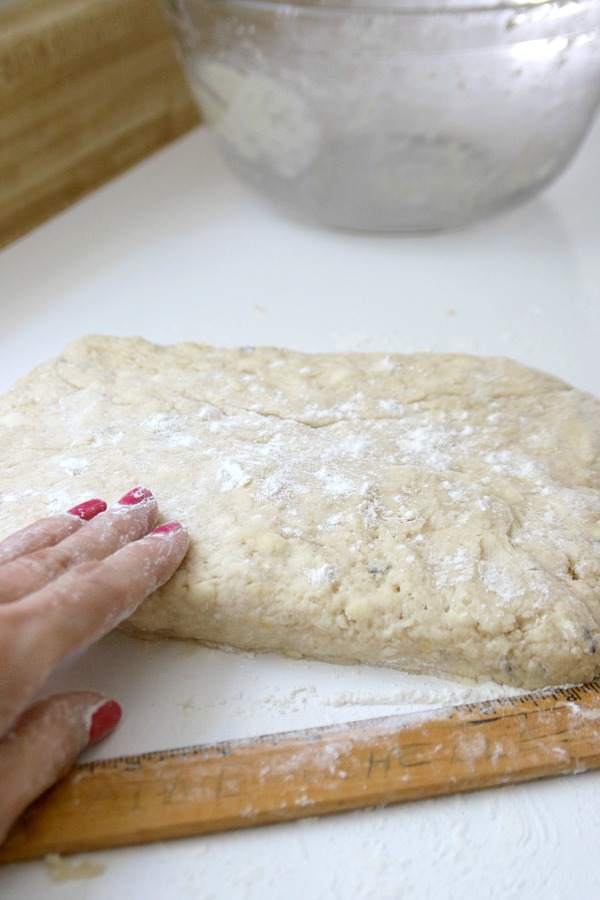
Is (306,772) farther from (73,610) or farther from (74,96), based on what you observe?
(74,96)

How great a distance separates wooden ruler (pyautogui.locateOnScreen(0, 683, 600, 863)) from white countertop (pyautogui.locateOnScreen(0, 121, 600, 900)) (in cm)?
3

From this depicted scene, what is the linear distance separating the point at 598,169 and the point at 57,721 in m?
2.15

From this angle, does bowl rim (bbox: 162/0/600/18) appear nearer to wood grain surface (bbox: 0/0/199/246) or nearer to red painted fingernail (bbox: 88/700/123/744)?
wood grain surface (bbox: 0/0/199/246)

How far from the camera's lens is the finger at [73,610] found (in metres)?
0.83

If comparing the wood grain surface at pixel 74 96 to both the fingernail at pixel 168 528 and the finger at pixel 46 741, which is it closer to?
the fingernail at pixel 168 528

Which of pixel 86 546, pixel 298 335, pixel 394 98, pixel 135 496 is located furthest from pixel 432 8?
pixel 86 546

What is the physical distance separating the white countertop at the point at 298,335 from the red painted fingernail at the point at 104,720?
0.02 meters

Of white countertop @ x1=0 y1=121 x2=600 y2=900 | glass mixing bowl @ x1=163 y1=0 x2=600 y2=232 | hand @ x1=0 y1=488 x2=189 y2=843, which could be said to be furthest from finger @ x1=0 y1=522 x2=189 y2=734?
glass mixing bowl @ x1=163 y1=0 x2=600 y2=232

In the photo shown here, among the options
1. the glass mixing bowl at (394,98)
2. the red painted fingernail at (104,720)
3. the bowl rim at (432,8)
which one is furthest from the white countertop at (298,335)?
the bowl rim at (432,8)

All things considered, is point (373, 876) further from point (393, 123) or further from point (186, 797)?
point (393, 123)

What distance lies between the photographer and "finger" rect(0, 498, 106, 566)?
1005 millimetres

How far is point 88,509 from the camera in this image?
1086 millimetres

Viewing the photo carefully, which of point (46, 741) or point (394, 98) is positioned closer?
point (46, 741)

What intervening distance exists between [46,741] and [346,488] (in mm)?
515
